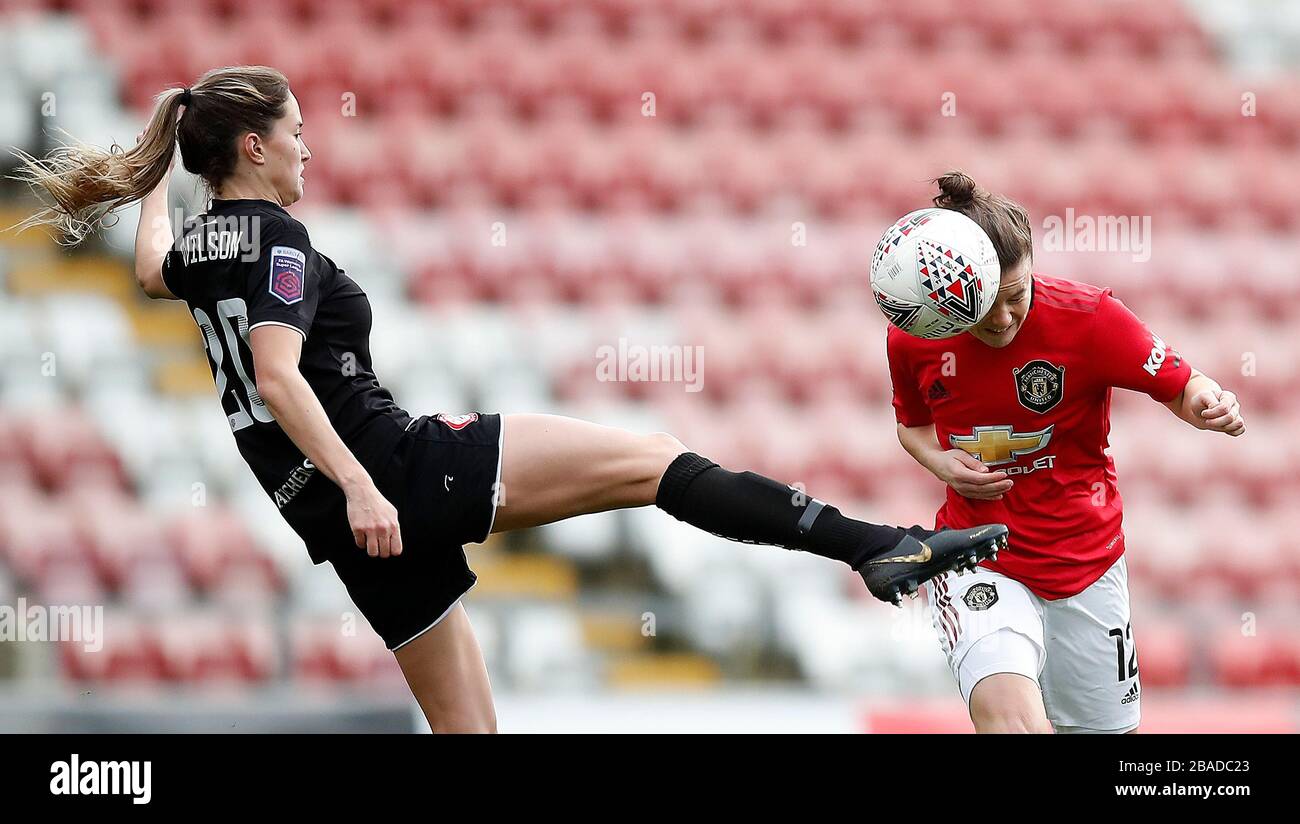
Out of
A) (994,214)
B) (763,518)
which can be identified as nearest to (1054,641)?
(763,518)

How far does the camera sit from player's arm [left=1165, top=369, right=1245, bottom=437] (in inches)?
131

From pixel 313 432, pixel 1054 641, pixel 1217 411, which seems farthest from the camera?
pixel 1054 641

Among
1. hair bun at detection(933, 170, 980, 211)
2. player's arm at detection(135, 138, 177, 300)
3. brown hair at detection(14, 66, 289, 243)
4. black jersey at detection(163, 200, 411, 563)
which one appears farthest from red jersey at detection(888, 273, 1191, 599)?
player's arm at detection(135, 138, 177, 300)

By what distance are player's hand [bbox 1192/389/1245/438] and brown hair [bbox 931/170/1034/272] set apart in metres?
0.55

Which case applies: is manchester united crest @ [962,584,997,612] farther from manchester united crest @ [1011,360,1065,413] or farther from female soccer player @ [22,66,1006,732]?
manchester united crest @ [1011,360,1065,413]

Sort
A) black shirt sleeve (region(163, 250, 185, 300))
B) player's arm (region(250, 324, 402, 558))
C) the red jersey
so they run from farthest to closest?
the red jersey, black shirt sleeve (region(163, 250, 185, 300)), player's arm (region(250, 324, 402, 558))

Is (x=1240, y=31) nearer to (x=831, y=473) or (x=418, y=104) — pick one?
(x=831, y=473)

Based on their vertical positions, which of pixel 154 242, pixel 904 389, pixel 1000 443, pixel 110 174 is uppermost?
pixel 110 174

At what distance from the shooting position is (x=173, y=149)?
346 centimetres

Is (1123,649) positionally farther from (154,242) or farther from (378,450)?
(154,242)

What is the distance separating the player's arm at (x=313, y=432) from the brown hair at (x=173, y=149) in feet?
1.68

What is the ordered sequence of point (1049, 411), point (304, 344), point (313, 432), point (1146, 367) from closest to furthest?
point (313, 432) < point (304, 344) < point (1146, 367) < point (1049, 411)

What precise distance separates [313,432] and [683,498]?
33.5 inches

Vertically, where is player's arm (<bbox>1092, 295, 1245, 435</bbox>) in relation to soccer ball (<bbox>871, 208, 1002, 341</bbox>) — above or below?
below
